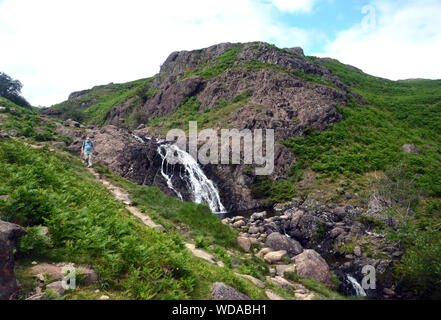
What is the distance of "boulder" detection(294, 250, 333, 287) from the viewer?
1146cm

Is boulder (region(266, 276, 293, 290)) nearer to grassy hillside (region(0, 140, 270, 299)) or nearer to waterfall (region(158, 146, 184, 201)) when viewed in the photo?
grassy hillside (region(0, 140, 270, 299))

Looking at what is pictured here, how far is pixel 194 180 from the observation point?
90.7 feet

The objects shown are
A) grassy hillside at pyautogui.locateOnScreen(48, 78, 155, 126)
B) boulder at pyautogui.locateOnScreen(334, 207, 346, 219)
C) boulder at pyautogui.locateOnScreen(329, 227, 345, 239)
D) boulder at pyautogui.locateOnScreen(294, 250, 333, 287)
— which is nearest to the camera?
boulder at pyautogui.locateOnScreen(294, 250, 333, 287)

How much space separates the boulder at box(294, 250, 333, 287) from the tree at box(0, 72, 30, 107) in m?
A: 62.6

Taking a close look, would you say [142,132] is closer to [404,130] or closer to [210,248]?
[210,248]

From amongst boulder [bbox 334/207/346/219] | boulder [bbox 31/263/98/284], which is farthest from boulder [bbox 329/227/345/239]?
boulder [bbox 31/263/98/284]

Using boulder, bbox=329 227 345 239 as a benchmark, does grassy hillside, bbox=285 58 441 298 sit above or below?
above

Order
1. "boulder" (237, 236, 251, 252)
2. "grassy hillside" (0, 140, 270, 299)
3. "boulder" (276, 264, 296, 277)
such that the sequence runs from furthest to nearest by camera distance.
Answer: "boulder" (237, 236, 251, 252)
"boulder" (276, 264, 296, 277)
"grassy hillside" (0, 140, 270, 299)

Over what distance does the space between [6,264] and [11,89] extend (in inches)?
2534

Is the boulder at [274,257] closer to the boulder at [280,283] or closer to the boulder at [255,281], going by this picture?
the boulder at [280,283]

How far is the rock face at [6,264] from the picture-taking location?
3.43m
